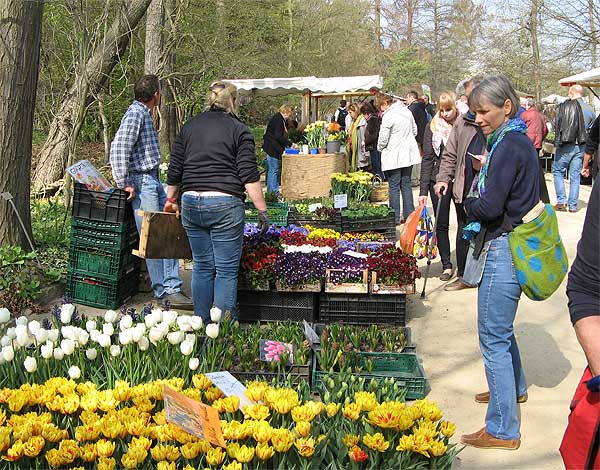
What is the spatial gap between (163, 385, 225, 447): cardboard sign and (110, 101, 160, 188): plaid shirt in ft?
11.5

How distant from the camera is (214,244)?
476 centimetres

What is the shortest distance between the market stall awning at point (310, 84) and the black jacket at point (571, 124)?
5788mm

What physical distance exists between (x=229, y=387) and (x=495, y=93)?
1939mm

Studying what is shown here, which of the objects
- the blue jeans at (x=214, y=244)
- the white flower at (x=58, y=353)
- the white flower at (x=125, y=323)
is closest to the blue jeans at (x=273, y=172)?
the blue jeans at (x=214, y=244)

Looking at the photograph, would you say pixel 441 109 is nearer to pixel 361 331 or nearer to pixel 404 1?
pixel 361 331

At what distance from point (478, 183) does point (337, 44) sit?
29648 millimetres

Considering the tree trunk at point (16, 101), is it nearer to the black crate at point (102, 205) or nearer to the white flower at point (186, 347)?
the black crate at point (102, 205)

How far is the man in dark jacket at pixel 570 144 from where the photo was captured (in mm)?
10875

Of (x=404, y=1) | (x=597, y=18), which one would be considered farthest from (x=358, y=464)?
(x=404, y=1)

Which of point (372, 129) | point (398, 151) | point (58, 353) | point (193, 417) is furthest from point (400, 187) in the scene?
point (193, 417)

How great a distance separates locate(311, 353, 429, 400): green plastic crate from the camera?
4.12m

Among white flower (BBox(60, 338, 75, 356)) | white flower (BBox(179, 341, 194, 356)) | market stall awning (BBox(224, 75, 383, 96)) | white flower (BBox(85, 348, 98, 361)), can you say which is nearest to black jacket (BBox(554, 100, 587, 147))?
market stall awning (BBox(224, 75, 383, 96))

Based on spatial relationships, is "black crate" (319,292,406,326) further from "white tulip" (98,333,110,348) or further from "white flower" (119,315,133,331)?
"white tulip" (98,333,110,348)

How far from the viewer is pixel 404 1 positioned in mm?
42469
